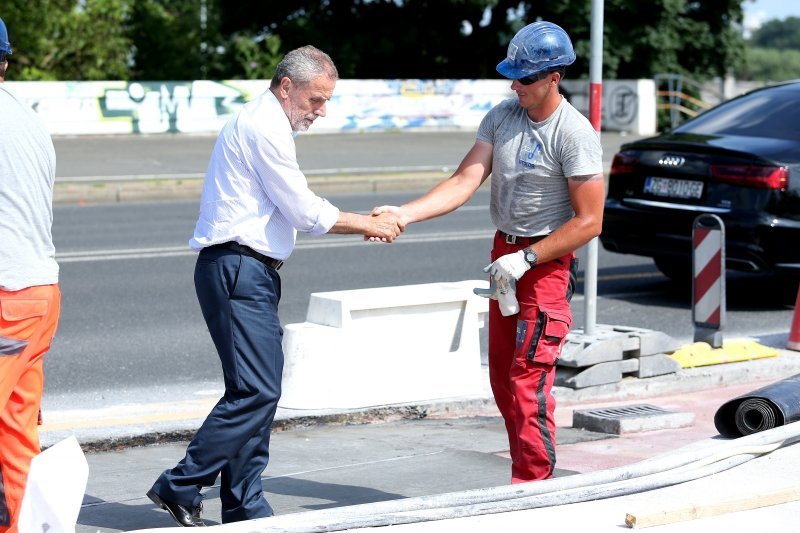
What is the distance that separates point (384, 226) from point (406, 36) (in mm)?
34023

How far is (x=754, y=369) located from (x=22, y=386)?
4.66 meters

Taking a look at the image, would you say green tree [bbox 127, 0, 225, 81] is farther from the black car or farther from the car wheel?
the black car

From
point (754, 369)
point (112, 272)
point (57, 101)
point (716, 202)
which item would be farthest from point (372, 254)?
point (57, 101)

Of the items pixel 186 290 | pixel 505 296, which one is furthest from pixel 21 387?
A: pixel 186 290

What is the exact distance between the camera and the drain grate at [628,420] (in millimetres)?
6395

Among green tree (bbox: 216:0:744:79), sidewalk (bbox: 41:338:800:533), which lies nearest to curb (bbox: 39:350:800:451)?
sidewalk (bbox: 41:338:800:533)

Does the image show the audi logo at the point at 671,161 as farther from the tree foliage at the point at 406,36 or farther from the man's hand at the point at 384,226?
the tree foliage at the point at 406,36

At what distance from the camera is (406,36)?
38469 millimetres

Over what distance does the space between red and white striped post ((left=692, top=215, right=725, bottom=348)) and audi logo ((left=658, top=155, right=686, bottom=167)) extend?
79.2 inches

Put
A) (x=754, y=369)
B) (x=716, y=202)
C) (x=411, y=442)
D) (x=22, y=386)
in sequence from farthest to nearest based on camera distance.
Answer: (x=716, y=202), (x=754, y=369), (x=411, y=442), (x=22, y=386)

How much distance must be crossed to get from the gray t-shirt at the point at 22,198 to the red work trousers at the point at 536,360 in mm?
1723

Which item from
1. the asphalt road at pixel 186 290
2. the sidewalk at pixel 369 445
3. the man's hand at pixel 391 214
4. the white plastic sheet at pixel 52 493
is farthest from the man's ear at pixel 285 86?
the asphalt road at pixel 186 290

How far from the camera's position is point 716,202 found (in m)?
9.55

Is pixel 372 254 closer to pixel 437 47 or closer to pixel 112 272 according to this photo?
pixel 112 272
